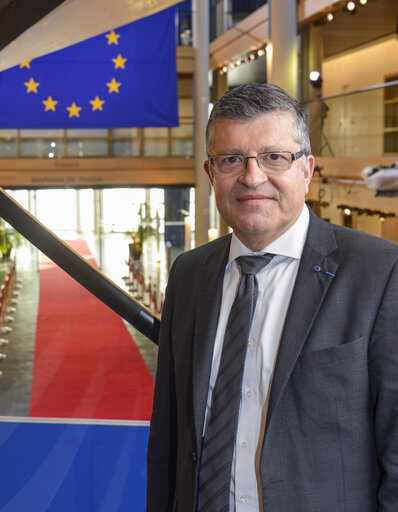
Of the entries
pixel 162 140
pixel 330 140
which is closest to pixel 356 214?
pixel 330 140

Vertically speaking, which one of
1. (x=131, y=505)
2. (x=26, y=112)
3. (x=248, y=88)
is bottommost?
(x=131, y=505)

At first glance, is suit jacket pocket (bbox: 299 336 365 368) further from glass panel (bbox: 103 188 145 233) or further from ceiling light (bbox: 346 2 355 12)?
glass panel (bbox: 103 188 145 233)

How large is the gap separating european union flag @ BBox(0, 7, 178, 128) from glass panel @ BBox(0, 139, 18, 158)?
4.73 m

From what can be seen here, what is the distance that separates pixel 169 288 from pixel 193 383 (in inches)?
12.0

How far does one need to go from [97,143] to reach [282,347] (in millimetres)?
17040

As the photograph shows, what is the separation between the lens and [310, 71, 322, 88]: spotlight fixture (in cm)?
1459

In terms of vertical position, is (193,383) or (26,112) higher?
(26,112)

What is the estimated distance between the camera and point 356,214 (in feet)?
41.5

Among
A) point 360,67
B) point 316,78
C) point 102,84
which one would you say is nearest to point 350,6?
point 316,78

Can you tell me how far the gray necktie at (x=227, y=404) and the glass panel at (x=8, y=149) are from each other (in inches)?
659

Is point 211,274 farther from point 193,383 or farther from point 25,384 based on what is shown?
point 25,384

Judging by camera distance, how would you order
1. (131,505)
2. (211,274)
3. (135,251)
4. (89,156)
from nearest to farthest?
1. (211,274)
2. (131,505)
3. (135,251)
4. (89,156)

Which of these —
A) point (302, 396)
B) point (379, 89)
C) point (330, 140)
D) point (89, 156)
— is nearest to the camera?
point (302, 396)

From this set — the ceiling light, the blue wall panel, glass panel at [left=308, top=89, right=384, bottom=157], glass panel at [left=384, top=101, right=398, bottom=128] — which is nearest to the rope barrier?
the blue wall panel
